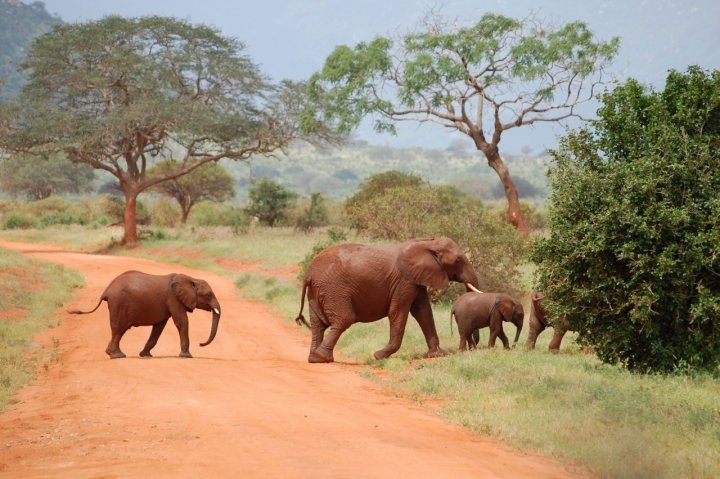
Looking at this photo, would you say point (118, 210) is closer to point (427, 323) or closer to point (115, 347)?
point (115, 347)

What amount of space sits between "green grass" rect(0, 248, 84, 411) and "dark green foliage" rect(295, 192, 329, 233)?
54.6 feet

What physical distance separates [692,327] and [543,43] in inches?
841

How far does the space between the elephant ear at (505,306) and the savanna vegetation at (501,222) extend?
80cm

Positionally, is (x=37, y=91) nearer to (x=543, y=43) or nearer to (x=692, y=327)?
(x=543, y=43)

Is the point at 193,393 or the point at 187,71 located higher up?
the point at 187,71

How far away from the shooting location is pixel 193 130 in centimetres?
3472

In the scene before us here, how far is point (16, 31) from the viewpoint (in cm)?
10094

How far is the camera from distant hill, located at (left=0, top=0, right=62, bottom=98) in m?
92.4

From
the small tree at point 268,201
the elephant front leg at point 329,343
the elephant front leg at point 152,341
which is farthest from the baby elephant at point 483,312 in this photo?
the small tree at point 268,201

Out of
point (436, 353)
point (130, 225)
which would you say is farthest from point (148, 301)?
point (130, 225)

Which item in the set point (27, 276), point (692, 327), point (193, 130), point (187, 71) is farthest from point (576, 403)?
point (187, 71)

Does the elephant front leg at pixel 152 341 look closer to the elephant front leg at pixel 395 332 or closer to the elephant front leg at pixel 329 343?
the elephant front leg at pixel 329 343

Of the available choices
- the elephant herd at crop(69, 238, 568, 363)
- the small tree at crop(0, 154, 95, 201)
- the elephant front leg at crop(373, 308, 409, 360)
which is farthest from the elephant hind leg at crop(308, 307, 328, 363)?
the small tree at crop(0, 154, 95, 201)

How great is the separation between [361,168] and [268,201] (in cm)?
7462
